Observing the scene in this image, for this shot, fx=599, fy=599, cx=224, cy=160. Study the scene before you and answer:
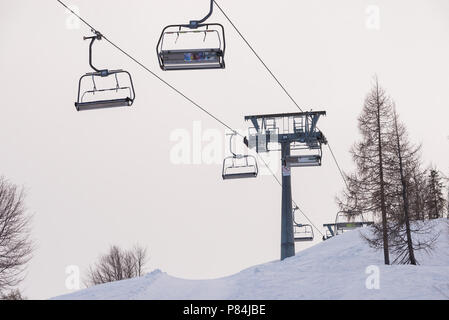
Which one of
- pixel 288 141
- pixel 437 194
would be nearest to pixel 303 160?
pixel 288 141

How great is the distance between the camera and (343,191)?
3111 cm

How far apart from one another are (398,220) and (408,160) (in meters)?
3.06

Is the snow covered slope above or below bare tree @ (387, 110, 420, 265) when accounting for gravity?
below

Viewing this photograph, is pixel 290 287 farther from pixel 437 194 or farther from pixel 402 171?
pixel 437 194

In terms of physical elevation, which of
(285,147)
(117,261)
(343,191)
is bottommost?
(117,261)

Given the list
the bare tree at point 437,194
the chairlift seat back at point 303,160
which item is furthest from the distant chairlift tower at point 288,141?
the bare tree at point 437,194

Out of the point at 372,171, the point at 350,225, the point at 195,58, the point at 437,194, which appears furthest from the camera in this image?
the point at 437,194

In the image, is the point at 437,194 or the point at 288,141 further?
the point at 437,194

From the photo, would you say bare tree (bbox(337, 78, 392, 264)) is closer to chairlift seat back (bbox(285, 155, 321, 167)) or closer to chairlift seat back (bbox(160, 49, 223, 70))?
chairlift seat back (bbox(285, 155, 321, 167))

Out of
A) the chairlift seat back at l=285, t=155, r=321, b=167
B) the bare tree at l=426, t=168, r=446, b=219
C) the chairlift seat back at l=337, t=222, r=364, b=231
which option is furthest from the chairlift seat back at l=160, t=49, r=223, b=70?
the bare tree at l=426, t=168, r=446, b=219

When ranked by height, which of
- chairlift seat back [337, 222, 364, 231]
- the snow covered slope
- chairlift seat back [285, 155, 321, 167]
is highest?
chairlift seat back [285, 155, 321, 167]

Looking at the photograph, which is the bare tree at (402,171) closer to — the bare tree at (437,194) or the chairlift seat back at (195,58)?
the chairlift seat back at (195,58)
